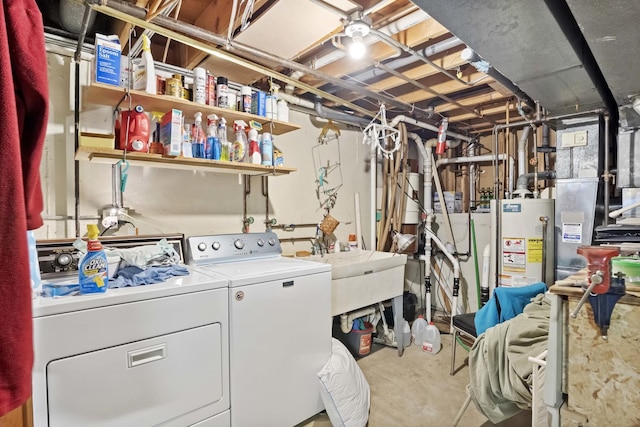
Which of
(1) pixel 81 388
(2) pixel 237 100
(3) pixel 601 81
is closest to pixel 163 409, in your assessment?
(1) pixel 81 388

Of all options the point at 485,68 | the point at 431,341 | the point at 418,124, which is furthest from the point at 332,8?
the point at 431,341

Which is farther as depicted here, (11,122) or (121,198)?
(121,198)

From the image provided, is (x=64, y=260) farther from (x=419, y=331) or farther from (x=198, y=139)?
(x=419, y=331)

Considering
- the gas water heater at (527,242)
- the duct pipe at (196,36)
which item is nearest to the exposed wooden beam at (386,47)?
the duct pipe at (196,36)

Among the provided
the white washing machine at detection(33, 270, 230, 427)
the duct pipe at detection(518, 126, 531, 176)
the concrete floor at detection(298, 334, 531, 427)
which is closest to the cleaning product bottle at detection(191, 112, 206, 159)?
the white washing machine at detection(33, 270, 230, 427)

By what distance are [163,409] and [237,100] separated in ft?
5.97

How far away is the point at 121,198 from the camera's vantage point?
203cm

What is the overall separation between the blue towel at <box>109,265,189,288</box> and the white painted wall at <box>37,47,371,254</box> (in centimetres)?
57

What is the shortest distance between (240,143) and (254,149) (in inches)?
4.1

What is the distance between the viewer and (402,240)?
3416 millimetres

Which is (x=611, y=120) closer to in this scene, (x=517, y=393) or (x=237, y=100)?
(x=517, y=393)

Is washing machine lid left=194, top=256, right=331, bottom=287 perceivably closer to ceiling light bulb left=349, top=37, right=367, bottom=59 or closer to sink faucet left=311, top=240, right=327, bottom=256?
sink faucet left=311, top=240, right=327, bottom=256

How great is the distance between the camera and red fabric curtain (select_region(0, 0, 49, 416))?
59 centimetres

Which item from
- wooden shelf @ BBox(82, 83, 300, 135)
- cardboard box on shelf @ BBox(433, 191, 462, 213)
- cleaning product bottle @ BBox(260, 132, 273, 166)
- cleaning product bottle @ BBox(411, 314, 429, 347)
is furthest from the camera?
cardboard box on shelf @ BBox(433, 191, 462, 213)
